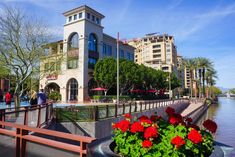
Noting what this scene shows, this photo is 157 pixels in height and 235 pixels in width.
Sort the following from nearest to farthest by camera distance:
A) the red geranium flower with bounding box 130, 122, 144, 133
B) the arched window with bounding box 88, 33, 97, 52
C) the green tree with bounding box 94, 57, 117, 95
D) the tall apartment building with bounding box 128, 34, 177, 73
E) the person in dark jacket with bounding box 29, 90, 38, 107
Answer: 1. the red geranium flower with bounding box 130, 122, 144, 133
2. the person in dark jacket with bounding box 29, 90, 38, 107
3. the green tree with bounding box 94, 57, 117, 95
4. the arched window with bounding box 88, 33, 97, 52
5. the tall apartment building with bounding box 128, 34, 177, 73

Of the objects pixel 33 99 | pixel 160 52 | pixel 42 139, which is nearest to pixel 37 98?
pixel 33 99

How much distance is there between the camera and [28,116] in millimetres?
9656

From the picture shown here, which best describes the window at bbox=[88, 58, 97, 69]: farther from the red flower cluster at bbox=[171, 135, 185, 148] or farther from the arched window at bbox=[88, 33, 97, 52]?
the red flower cluster at bbox=[171, 135, 185, 148]

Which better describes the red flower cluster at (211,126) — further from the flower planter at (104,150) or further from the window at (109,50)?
the window at (109,50)

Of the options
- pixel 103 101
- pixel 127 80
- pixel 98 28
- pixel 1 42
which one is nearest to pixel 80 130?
pixel 1 42

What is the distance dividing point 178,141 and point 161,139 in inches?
17.3

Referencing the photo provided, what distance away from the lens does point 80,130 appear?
14898 millimetres

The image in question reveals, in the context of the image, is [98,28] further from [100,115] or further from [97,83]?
[100,115]

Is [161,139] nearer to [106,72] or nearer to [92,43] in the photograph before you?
[106,72]

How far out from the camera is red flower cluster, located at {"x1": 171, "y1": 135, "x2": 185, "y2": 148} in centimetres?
337

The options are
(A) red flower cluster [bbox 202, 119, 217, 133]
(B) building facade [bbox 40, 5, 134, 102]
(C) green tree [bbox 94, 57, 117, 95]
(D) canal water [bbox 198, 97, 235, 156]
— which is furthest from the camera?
(B) building facade [bbox 40, 5, 134, 102]

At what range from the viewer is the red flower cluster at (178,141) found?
3.37 metres

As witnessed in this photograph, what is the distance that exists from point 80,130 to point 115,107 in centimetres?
426

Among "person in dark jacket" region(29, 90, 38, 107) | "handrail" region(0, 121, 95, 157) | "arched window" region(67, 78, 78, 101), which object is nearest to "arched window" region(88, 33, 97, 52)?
"arched window" region(67, 78, 78, 101)
